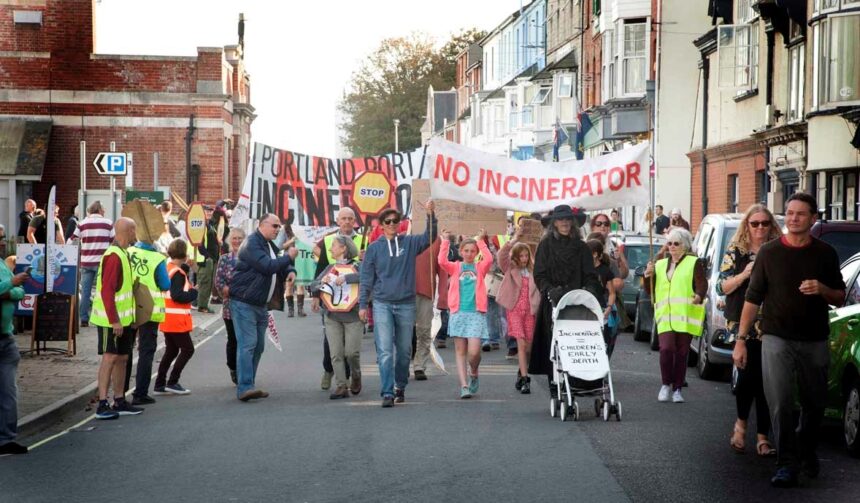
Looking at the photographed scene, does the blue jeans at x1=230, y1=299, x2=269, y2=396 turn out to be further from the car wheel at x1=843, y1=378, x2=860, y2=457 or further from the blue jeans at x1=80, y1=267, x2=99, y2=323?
the blue jeans at x1=80, y1=267, x2=99, y2=323

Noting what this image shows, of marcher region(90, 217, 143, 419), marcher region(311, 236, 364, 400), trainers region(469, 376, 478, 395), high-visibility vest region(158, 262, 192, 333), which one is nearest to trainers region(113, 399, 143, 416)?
marcher region(90, 217, 143, 419)

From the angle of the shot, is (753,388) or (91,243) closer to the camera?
(753,388)

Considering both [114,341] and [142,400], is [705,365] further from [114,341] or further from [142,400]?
[114,341]

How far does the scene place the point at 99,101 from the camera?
42312 millimetres

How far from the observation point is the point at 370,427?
11.6 m

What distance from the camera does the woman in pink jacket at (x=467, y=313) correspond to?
547 inches

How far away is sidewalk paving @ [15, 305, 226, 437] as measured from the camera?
1218 centimetres

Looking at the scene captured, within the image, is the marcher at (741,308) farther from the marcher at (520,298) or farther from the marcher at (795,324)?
the marcher at (520,298)

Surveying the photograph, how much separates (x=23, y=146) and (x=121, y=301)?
98.0 feet

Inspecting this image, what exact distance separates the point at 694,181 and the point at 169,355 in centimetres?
2749

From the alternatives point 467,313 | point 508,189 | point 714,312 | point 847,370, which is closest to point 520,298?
point 467,313

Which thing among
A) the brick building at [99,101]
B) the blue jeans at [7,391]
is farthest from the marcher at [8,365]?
the brick building at [99,101]

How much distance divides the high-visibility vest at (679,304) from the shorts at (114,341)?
5127mm

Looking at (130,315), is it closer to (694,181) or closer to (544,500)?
(544,500)
